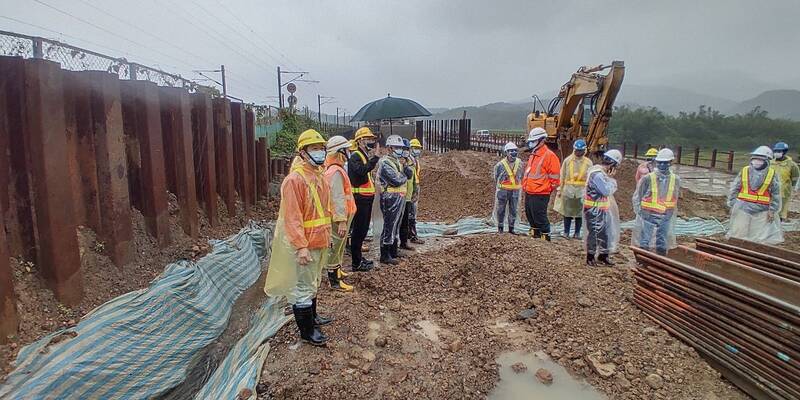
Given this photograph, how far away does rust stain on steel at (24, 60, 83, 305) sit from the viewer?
328cm

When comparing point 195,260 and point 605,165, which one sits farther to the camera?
point 605,165

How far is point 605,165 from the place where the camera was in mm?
5523

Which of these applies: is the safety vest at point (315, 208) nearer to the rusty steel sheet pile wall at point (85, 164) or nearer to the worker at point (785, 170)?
the rusty steel sheet pile wall at point (85, 164)

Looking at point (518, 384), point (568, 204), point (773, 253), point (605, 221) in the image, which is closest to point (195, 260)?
point (518, 384)

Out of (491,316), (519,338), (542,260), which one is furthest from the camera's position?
(542,260)

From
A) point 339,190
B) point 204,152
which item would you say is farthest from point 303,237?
point 204,152

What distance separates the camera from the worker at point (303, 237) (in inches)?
131

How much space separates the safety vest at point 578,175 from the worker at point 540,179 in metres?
0.37

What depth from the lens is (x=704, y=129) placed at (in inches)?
1158

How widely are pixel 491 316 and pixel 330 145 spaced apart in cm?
238

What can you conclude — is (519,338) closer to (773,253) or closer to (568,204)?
(773,253)

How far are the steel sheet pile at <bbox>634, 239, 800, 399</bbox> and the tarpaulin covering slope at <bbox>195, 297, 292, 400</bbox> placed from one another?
3317 millimetres

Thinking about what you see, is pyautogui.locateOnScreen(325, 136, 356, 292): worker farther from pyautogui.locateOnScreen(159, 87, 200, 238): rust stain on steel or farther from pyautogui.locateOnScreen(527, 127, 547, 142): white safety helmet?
pyautogui.locateOnScreen(527, 127, 547, 142): white safety helmet

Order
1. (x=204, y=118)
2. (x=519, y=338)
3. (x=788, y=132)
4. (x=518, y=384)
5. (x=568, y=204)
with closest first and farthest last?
(x=518, y=384), (x=519, y=338), (x=204, y=118), (x=568, y=204), (x=788, y=132)
